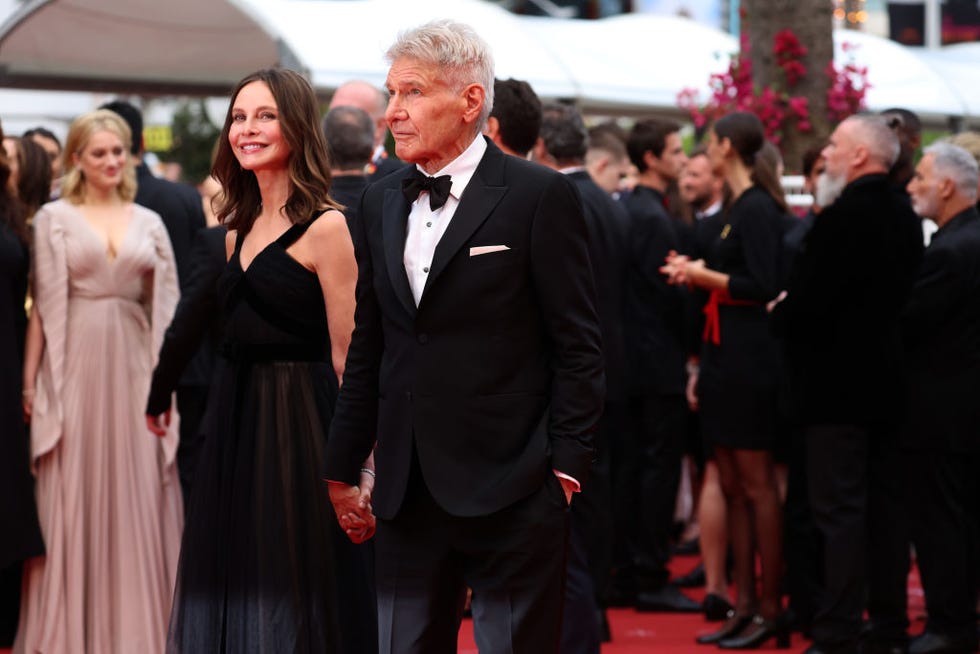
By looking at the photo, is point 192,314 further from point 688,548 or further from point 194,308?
point 688,548

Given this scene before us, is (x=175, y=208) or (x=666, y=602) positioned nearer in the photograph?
(x=175, y=208)

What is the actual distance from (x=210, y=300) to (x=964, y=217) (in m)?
3.55

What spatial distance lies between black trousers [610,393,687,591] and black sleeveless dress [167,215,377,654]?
12.1 feet

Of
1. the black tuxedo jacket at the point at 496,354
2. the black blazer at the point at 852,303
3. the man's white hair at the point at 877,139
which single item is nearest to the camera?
the black tuxedo jacket at the point at 496,354

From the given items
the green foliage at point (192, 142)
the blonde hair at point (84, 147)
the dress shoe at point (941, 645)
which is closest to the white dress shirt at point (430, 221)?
the blonde hair at point (84, 147)

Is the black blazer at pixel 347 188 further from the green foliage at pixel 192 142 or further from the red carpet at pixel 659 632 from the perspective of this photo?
the green foliage at pixel 192 142

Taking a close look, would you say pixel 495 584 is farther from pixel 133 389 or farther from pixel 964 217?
pixel 964 217

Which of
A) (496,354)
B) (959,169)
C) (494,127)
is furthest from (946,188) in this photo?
(496,354)

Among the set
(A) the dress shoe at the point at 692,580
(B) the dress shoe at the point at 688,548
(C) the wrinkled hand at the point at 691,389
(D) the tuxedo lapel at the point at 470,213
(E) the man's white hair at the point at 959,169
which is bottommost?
(B) the dress shoe at the point at 688,548

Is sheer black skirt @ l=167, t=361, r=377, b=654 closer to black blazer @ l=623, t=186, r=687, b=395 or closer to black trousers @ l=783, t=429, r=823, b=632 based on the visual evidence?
black trousers @ l=783, t=429, r=823, b=632

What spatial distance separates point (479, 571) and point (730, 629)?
12.0 feet

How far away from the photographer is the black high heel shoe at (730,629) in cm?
729

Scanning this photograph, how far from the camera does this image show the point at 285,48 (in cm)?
1177

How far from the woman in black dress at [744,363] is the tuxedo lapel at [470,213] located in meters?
3.25
